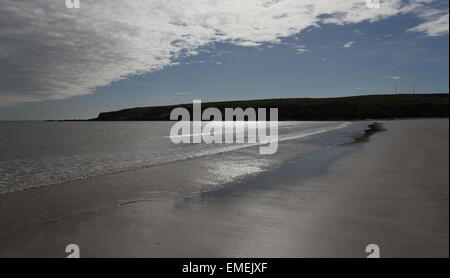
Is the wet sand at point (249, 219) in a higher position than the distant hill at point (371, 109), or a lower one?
lower

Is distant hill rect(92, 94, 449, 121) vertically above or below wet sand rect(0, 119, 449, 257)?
above

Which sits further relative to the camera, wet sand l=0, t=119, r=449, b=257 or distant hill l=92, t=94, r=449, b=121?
distant hill l=92, t=94, r=449, b=121

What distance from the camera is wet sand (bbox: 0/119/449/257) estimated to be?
5227mm

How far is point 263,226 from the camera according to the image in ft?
20.6

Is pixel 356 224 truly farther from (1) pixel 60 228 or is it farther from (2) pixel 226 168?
(2) pixel 226 168

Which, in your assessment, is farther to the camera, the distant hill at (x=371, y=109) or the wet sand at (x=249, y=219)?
the distant hill at (x=371, y=109)

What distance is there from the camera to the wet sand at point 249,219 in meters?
5.23

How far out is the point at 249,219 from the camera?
6809 mm
